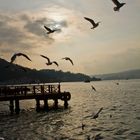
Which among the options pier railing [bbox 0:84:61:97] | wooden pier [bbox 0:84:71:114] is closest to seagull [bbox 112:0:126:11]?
wooden pier [bbox 0:84:71:114]

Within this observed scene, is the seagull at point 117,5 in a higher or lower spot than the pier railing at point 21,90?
higher

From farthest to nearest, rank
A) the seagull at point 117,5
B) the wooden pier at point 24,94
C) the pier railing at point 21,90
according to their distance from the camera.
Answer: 1. the pier railing at point 21,90
2. the wooden pier at point 24,94
3. the seagull at point 117,5

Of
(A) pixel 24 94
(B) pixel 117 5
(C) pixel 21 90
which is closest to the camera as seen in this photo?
(B) pixel 117 5

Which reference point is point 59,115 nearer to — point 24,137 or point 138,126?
point 138,126

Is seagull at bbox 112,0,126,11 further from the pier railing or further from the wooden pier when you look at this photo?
the pier railing

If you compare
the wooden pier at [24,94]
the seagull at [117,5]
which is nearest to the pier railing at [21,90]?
the wooden pier at [24,94]

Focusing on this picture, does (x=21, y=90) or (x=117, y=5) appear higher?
(x=117, y=5)

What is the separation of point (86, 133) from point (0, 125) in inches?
448

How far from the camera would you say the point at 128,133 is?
36.4m

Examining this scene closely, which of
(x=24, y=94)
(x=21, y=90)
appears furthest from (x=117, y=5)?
(x=21, y=90)

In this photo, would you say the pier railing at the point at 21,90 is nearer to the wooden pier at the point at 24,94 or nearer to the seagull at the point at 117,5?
the wooden pier at the point at 24,94

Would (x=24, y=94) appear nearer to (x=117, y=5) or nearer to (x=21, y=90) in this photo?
(x=21, y=90)

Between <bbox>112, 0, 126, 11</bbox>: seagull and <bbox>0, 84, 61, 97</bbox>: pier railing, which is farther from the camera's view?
<bbox>0, 84, 61, 97</bbox>: pier railing

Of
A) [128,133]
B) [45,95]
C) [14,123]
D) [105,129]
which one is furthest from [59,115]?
[128,133]
